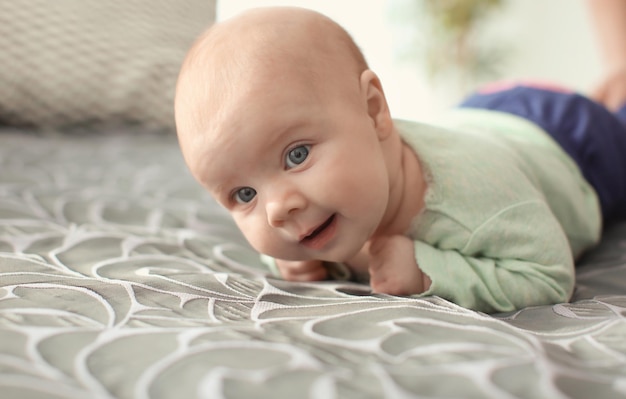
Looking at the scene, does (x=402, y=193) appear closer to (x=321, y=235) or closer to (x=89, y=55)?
(x=321, y=235)

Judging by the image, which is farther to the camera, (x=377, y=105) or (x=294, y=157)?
(x=377, y=105)

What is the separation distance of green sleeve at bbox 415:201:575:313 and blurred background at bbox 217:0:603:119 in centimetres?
273

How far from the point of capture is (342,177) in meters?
0.74

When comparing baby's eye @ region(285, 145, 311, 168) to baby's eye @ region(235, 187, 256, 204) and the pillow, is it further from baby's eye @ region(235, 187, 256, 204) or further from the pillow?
the pillow

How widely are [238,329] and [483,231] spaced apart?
0.39m

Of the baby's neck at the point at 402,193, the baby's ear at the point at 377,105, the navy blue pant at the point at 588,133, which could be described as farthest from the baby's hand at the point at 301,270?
the navy blue pant at the point at 588,133

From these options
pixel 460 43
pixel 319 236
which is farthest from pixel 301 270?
pixel 460 43

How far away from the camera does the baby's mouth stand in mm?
789

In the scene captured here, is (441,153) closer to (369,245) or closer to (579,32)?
(369,245)

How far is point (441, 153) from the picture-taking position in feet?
3.00

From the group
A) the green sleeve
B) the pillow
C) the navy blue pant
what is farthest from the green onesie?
the pillow

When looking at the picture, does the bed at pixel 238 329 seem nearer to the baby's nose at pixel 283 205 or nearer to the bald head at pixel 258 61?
the baby's nose at pixel 283 205

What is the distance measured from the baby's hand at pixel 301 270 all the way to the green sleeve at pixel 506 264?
184 mm

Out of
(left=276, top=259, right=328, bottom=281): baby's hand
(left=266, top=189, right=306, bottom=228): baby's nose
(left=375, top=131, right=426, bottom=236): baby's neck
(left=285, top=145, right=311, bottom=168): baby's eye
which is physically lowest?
(left=276, top=259, right=328, bottom=281): baby's hand
